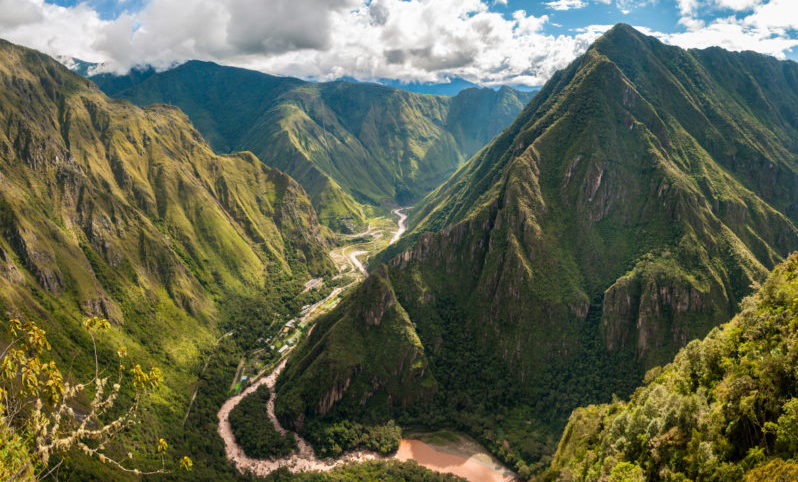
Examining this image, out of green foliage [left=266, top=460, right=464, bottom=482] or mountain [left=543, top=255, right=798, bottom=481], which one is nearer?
mountain [left=543, top=255, right=798, bottom=481]

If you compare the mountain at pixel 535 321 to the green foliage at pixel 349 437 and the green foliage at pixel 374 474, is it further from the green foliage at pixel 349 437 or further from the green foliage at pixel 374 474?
the green foliage at pixel 374 474

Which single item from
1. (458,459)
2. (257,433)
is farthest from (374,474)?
(257,433)

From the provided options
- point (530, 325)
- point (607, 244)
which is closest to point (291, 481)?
point (530, 325)

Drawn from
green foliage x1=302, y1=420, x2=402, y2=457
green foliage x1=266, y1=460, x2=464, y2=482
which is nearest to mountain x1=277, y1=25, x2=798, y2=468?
green foliage x1=302, y1=420, x2=402, y2=457

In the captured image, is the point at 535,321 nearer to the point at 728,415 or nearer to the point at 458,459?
the point at 458,459

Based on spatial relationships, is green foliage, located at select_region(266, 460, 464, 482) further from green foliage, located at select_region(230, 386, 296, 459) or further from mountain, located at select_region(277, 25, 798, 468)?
mountain, located at select_region(277, 25, 798, 468)

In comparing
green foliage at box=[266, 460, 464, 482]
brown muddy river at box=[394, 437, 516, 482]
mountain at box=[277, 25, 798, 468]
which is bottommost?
brown muddy river at box=[394, 437, 516, 482]
